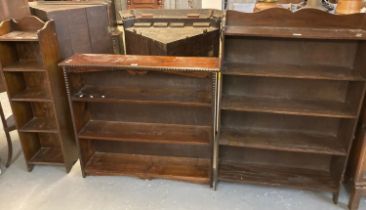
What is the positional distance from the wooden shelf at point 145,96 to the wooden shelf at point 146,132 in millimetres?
296

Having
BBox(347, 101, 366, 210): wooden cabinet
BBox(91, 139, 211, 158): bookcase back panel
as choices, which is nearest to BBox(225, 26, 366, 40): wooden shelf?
BBox(347, 101, 366, 210): wooden cabinet

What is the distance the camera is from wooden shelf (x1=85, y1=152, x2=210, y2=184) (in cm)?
227

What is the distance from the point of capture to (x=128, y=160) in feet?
8.07

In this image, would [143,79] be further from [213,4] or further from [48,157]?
[213,4]

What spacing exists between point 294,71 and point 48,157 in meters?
2.03

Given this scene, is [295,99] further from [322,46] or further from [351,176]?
[351,176]

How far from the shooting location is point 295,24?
1800 millimetres

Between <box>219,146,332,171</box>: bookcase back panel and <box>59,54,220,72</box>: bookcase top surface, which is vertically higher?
<box>59,54,220,72</box>: bookcase top surface

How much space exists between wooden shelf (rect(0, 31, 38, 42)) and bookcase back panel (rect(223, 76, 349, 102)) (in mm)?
1329

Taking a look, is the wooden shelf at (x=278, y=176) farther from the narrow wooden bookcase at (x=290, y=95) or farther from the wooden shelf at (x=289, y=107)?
the wooden shelf at (x=289, y=107)

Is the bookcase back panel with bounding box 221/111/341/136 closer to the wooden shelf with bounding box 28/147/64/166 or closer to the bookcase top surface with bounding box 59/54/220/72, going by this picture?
the bookcase top surface with bounding box 59/54/220/72

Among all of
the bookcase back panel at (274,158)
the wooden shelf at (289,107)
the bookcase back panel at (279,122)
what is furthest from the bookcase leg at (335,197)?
the wooden shelf at (289,107)

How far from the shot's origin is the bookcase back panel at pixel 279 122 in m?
2.09

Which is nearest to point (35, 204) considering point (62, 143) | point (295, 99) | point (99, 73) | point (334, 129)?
point (62, 143)
